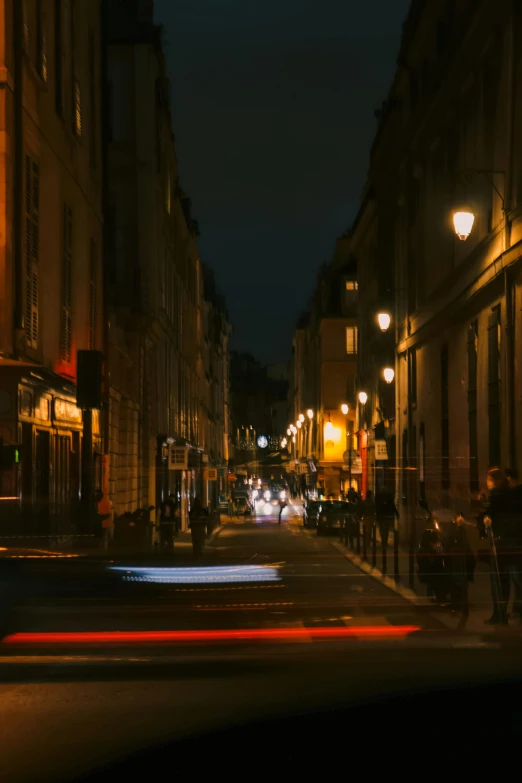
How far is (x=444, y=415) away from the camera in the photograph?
32.8 metres

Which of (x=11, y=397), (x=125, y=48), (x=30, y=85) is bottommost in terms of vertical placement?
(x=11, y=397)

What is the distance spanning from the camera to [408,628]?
12.9 m

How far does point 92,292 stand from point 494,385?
1191 cm

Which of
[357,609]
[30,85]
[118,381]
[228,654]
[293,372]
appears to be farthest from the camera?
[293,372]

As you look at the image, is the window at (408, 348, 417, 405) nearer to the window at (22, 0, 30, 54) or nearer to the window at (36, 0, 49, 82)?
the window at (36, 0, 49, 82)

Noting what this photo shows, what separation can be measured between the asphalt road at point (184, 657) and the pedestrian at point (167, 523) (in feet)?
46.6

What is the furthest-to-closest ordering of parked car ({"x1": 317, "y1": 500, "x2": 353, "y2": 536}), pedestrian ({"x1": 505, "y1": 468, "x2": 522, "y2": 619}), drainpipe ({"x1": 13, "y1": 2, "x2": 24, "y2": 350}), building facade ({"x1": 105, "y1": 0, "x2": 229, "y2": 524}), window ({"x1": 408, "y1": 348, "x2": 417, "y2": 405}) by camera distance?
parked car ({"x1": 317, "y1": 500, "x2": 353, "y2": 536}) < window ({"x1": 408, "y1": 348, "x2": 417, "y2": 405}) < building facade ({"x1": 105, "y1": 0, "x2": 229, "y2": 524}) < drainpipe ({"x1": 13, "y1": 2, "x2": 24, "y2": 350}) < pedestrian ({"x1": 505, "y1": 468, "x2": 522, "y2": 619})

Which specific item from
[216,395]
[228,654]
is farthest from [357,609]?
[216,395]

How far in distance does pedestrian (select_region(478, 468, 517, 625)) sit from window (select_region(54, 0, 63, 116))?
15.2 m

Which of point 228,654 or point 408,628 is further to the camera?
point 408,628

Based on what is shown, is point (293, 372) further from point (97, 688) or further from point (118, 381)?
point (97, 688)

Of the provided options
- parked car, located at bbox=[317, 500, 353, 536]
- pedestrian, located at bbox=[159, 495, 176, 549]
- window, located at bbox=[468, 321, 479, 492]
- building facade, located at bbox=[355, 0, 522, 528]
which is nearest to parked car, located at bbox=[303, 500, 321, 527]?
parked car, located at bbox=[317, 500, 353, 536]

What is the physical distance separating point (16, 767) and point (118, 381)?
29.0 metres

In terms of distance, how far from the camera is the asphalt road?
306 inches
